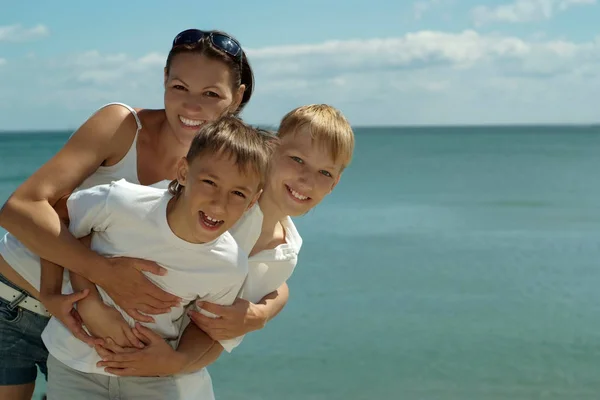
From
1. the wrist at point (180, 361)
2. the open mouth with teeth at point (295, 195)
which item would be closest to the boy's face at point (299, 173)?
the open mouth with teeth at point (295, 195)

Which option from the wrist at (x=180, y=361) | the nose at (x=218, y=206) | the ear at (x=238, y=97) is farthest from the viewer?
the ear at (x=238, y=97)

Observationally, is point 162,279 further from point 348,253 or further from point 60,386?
point 348,253

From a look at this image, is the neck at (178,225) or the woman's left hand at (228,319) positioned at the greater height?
the neck at (178,225)

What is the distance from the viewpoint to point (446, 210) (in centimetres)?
2073

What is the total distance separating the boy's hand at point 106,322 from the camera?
2.90m

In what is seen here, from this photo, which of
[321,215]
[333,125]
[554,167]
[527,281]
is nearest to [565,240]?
[527,281]

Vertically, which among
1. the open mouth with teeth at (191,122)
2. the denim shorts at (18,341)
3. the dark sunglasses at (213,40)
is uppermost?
the dark sunglasses at (213,40)

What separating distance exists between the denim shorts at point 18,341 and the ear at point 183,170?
2.45 feet

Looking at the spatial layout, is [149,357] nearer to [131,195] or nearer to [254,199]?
[131,195]

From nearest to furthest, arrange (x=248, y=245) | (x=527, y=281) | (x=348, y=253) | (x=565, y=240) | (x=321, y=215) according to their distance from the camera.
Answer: (x=248, y=245), (x=527, y=281), (x=348, y=253), (x=565, y=240), (x=321, y=215)

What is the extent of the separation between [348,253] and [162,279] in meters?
10.3

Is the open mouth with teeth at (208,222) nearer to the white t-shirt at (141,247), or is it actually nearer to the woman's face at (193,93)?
the white t-shirt at (141,247)

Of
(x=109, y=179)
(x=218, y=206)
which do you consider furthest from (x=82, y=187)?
(x=218, y=206)

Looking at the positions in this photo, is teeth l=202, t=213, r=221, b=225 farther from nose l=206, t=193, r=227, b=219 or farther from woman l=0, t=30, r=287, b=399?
woman l=0, t=30, r=287, b=399
